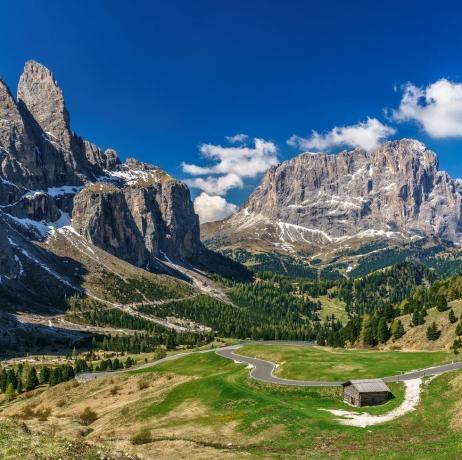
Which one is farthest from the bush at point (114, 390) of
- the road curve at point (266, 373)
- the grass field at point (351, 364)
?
the grass field at point (351, 364)

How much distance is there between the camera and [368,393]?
6988 centimetres

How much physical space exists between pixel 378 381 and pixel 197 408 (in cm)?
2990

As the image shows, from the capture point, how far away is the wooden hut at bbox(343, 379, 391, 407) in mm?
69750

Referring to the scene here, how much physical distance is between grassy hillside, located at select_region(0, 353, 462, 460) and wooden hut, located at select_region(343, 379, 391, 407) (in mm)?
1708

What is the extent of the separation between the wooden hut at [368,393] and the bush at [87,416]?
4790 cm

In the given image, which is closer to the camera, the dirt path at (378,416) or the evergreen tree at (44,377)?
the dirt path at (378,416)

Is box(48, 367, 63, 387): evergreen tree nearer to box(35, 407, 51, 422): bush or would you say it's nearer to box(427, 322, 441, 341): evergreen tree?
box(35, 407, 51, 422): bush

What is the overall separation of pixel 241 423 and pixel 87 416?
4067 cm

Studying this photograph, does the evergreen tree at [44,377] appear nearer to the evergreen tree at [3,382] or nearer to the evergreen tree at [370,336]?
the evergreen tree at [3,382]

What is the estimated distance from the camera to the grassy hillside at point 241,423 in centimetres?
5275

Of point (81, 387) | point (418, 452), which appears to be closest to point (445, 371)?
point (418, 452)

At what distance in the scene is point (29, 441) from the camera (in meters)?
43.1

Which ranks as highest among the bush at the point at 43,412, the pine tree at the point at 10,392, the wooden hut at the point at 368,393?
the wooden hut at the point at 368,393

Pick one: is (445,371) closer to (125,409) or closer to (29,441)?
(125,409)
